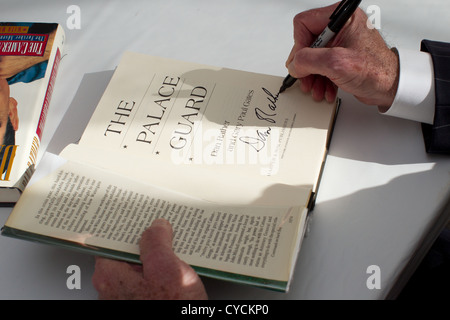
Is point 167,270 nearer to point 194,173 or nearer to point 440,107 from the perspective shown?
point 194,173

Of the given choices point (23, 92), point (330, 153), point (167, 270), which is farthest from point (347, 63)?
point (23, 92)

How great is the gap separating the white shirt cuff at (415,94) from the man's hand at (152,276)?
42cm

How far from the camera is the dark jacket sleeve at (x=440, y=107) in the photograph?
0.74m

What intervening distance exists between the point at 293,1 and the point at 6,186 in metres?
0.66

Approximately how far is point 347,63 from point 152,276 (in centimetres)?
43

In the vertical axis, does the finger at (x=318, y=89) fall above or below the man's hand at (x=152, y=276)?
above

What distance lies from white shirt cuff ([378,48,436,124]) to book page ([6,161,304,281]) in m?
0.28

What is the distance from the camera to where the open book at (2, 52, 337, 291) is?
61 cm

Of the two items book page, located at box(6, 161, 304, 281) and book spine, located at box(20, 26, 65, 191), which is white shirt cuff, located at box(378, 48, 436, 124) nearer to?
book page, located at box(6, 161, 304, 281)

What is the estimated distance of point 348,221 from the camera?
679 mm
